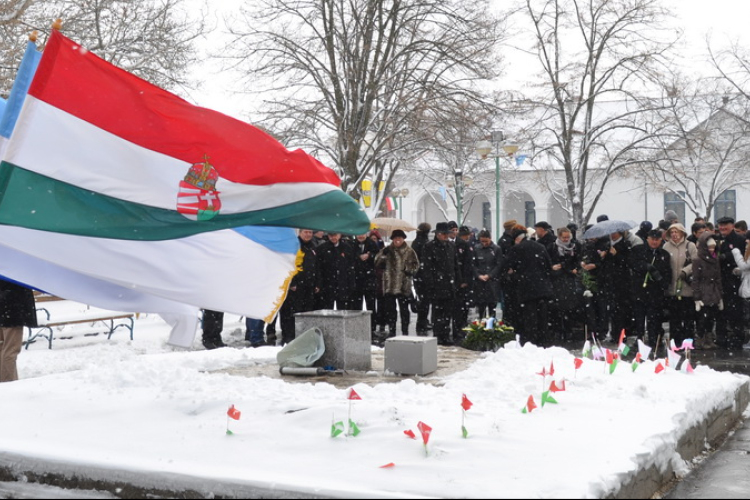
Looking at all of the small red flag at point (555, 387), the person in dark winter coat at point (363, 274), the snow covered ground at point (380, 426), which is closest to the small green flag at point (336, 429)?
the snow covered ground at point (380, 426)

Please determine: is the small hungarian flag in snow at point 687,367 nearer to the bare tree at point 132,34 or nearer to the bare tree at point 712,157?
the bare tree at point 132,34

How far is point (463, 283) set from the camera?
48.9 ft

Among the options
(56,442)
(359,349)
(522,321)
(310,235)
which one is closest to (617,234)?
(522,321)

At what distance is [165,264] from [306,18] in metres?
17.8

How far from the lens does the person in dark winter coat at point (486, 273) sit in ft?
50.5

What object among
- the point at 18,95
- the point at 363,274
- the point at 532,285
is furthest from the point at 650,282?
the point at 18,95

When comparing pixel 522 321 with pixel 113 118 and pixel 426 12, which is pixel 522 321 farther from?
pixel 426 12

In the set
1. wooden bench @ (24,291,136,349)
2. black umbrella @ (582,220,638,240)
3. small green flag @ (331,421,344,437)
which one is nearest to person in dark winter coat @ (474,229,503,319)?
black umbrella @ (582,220,638,240)

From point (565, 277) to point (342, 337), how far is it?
21.4 feet

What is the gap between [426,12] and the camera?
23359 millimetres

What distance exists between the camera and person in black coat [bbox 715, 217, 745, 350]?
13578 mm

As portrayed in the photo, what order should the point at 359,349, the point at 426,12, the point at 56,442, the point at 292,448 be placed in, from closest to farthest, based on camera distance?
1. the point at 292,448
2. the point at 56,442
3. the point at 359,349
4. the point at 426,12

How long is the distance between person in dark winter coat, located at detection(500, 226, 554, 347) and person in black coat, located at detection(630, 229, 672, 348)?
128cm

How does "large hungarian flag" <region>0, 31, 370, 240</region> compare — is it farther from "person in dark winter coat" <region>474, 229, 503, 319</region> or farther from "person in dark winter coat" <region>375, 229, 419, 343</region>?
"person in dark winter coat" <region>474, 229, 503, 319</region>
